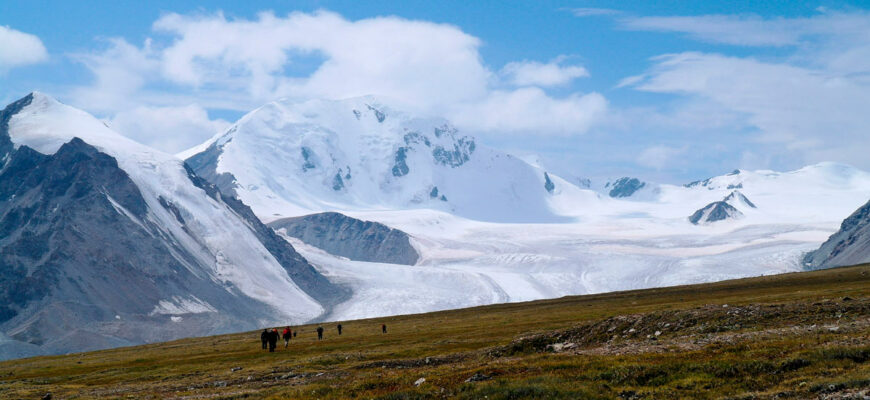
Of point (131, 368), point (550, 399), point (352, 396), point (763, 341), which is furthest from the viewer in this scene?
point (131, 368)

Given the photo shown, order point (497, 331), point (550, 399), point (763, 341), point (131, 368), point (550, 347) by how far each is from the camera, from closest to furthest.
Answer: point (550, 399) → point (763, 341) → point (550, 347) → point (131, 368) → point (497, 331)

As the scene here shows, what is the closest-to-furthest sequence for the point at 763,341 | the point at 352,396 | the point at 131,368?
the point at 352,396
the point at 763,341
the point at 131,368

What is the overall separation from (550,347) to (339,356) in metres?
16.5

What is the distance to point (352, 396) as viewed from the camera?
29.4 metres

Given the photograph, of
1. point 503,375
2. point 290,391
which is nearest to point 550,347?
point 503,375

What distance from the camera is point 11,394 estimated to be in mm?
43312

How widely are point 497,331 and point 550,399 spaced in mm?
47853

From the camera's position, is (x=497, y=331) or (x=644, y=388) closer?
(x=644, y=388)

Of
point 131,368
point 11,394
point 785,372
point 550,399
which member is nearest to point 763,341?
point 785,372

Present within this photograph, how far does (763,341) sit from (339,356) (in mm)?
29113

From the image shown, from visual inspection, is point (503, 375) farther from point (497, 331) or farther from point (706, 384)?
point (497, 331)

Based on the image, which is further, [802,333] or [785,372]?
[802,333]

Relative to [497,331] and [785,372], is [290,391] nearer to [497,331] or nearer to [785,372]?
[785,372]

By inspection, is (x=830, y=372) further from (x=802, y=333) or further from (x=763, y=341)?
(x=802, y=333)
